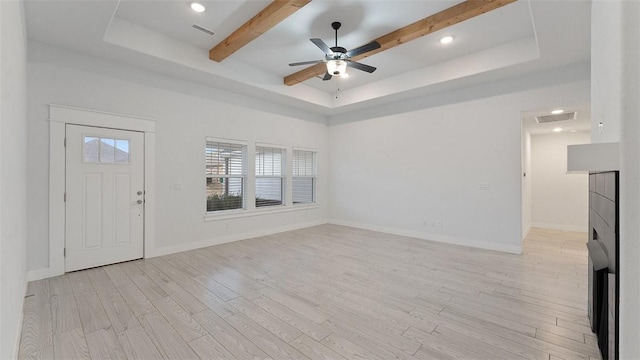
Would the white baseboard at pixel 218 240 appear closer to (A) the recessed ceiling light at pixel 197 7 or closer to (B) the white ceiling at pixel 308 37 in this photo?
(B) the white ceiling at pixel 308 37

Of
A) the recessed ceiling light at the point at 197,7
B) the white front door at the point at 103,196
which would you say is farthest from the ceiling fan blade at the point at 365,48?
the white front door at the point at 103,196

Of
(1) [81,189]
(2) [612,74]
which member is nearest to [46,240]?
(1) [81,189]

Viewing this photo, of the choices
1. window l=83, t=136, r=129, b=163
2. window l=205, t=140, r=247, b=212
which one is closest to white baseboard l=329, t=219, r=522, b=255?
window l=205, t=140, r=247, b=212

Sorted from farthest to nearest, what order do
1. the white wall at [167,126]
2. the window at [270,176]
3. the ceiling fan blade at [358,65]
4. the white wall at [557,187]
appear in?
the white wall at [557,187]
the window at [270,176]
the ceiling fan blade at [358,65]
the white wall at [167,126]

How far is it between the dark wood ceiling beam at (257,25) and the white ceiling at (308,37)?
0.28 ft

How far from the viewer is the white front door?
3.62 m

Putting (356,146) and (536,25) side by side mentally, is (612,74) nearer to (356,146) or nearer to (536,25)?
(536,25)

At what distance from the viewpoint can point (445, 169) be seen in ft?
17.5

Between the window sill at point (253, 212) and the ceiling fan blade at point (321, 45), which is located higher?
the ceiling fan blade at point (321, 45)

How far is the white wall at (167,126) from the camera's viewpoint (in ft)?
11.1

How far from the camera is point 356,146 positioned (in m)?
6.77

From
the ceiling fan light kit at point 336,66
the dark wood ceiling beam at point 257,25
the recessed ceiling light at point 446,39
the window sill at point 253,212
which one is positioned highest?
the recessed ceiling light at point 446,39

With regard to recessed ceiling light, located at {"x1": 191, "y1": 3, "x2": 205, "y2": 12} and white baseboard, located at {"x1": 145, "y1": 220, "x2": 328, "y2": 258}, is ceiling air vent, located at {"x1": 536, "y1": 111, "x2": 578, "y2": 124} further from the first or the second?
recessed ceiling light, located at {"x1": 191, "y1": 3, "x2": 205, "y2": 12}

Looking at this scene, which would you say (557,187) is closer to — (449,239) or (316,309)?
(449,239)
